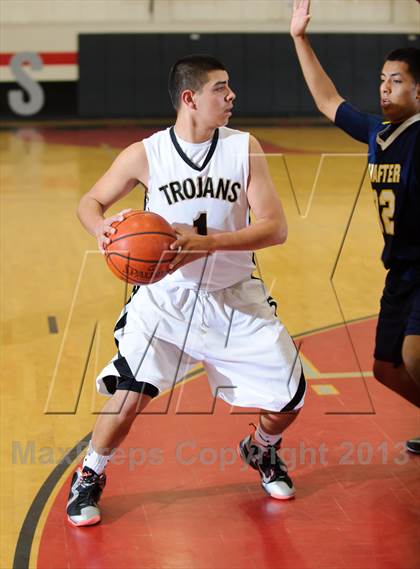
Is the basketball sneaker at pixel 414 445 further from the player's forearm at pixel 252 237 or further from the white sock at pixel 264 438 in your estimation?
the player's forearm at pixel 252 237

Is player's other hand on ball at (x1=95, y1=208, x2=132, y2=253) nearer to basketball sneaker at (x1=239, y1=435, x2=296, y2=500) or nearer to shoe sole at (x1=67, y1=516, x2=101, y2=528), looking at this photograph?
shoe sole at (x1=67, y1=516, x2=101, y2=528)

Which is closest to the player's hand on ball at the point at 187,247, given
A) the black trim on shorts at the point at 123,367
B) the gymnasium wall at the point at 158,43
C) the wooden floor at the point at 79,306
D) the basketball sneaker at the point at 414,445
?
the black trim on shorts at the point at 123,367

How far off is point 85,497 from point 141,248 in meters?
1.26

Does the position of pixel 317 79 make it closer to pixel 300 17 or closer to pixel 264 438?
pixel 300 17

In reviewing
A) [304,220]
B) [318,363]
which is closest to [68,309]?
[318,363]

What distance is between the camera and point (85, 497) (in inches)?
178

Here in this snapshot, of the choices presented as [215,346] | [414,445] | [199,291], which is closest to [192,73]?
[199,291]

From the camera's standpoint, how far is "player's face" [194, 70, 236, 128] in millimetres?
4500

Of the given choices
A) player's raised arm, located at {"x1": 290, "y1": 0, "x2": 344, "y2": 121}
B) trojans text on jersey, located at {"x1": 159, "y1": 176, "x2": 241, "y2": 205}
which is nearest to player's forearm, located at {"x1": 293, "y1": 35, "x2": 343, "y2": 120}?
player's raised arm, located at {"x1": 290, "y1": 0, "x2": 344, "y2": 121}

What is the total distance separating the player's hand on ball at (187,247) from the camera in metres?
4.14

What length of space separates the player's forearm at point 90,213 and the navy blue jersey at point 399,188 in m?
1.37

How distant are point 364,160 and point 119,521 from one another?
12749mm

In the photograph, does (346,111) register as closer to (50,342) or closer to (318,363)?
(318,363)
